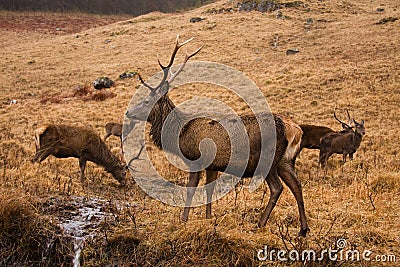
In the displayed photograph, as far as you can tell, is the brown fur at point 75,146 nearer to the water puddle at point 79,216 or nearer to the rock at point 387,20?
the water puddle at point 79,216

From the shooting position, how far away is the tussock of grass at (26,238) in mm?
3818

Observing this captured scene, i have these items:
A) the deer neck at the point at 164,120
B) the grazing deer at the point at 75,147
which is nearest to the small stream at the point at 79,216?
the deer neck at the point at 164,120

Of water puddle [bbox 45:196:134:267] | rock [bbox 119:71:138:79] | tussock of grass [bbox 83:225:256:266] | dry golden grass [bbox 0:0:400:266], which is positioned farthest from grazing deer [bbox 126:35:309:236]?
rock [bbox 119:71:138:79]

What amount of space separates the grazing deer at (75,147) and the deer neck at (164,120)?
3.02 meters

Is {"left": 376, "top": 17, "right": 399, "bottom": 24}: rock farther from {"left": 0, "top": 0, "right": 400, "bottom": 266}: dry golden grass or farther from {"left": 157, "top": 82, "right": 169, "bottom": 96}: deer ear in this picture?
{"left": 157, "top": 82, "right": 169, "bottom": 96}: deer ear

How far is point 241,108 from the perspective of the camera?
59.8 ft

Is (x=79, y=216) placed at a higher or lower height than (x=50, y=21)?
higher

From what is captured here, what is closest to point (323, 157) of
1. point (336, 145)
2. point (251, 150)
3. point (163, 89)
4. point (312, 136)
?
point (336, 145)

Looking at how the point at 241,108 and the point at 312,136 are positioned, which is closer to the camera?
the point at 312,136

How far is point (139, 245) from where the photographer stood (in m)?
3.97

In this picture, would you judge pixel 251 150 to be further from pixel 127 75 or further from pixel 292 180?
pixel 127 75

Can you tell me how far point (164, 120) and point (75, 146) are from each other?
138 inches

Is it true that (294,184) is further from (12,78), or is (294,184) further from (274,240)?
(12,78)

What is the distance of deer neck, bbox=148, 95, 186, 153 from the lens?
5652mm
